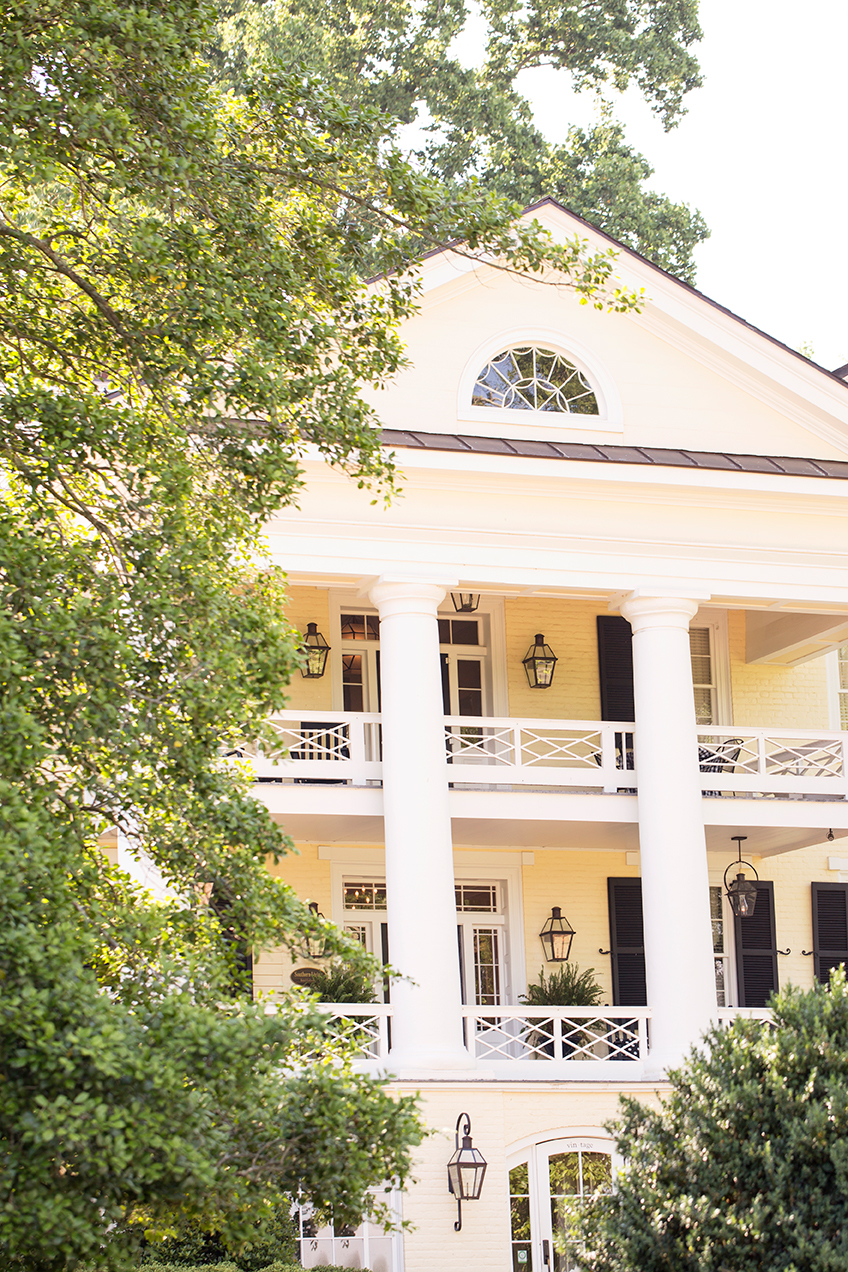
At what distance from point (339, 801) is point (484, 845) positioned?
296cm

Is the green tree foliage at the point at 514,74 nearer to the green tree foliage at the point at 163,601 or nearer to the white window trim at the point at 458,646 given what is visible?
the white window trim at the point at 458,646

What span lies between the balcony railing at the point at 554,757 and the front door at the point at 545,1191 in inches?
153

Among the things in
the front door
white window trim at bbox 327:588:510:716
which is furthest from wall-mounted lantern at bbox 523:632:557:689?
the front door

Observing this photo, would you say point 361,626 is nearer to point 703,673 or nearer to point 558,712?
point 558,712

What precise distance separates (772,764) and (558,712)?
3.01m

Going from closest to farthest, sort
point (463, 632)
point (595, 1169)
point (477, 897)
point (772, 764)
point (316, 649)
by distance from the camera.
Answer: point (595, 1169)
point (316, 649)
point (477, 897)
point (463, 632)
point (772, 764)

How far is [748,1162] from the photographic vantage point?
9008mm

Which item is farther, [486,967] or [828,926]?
[828,926]

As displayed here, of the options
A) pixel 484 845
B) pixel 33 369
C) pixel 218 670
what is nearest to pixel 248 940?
pixel 218 670

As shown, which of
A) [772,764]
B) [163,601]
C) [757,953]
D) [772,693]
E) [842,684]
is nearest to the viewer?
[163,601]

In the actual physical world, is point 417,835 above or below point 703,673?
below

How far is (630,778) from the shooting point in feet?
57.7

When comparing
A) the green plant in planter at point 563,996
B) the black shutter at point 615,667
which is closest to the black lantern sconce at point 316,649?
the black shutter at point 615,667

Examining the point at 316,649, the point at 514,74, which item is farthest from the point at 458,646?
the point at 514,74
